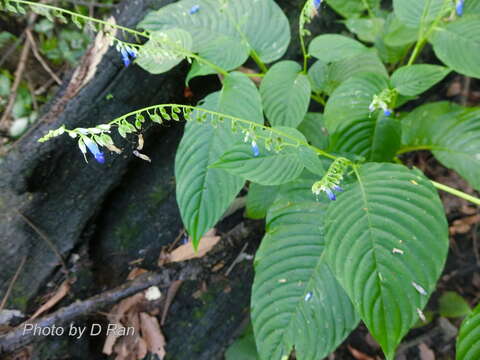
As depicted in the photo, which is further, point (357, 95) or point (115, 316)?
point (115, 316)

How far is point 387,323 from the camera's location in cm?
110

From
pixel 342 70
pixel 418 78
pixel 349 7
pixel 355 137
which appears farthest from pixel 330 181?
pixel 349 7

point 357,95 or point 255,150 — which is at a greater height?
point 255,150

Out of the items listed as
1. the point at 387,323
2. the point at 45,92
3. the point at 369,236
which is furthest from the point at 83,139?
the point at 45,92

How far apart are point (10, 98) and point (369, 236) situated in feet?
6.95

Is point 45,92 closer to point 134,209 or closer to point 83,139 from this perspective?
point 134,209

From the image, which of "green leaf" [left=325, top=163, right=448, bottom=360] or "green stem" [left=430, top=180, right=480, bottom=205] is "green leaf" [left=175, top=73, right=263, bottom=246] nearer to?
"green leaf" [left=325, top=163, right=448, bottom=360]

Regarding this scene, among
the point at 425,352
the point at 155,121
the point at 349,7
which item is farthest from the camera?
the point at 425,352

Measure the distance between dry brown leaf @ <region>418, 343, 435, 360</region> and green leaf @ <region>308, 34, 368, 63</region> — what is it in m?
1.81

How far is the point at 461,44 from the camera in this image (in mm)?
1585

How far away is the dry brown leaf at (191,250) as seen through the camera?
198 cm

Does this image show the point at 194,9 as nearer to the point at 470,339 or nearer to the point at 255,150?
the point at 255,150

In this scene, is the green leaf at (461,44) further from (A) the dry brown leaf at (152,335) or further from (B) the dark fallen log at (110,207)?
(A) the dry brown leaf at (152,335)

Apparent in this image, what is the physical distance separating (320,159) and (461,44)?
83 cm
